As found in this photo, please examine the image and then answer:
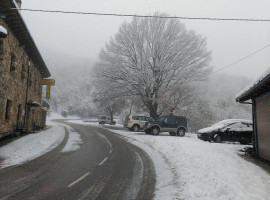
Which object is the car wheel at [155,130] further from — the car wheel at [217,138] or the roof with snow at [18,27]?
the roof with snow at [18,27]

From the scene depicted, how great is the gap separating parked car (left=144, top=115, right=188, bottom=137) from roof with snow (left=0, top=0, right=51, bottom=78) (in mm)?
10793

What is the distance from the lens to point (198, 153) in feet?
37.6

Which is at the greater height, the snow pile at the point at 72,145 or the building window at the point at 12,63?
the building window at the point at 12,63

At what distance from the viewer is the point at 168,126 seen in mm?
22047

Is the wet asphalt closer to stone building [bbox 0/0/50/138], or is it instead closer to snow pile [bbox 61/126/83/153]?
snow pile [bbox 61/126/83/153]

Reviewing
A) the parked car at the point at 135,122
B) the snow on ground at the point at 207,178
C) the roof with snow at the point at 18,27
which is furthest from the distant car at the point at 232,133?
the roof with snow at the point at 18,27

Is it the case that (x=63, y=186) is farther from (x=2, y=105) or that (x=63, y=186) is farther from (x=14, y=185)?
(x=2, y=105)

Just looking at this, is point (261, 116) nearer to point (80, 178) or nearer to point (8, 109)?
point (80, 178)

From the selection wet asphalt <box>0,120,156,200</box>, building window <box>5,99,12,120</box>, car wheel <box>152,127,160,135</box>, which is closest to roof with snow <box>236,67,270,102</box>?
wet asphalt <box>0,120,156,200</box>

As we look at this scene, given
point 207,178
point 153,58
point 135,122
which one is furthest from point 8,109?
point 153,58

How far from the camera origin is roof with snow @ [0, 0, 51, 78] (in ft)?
39.9

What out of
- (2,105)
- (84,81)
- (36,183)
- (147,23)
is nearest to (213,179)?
(36,183)

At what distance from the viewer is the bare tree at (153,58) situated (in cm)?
2669

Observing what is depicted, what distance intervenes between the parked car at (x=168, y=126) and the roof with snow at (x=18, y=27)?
425 inches
